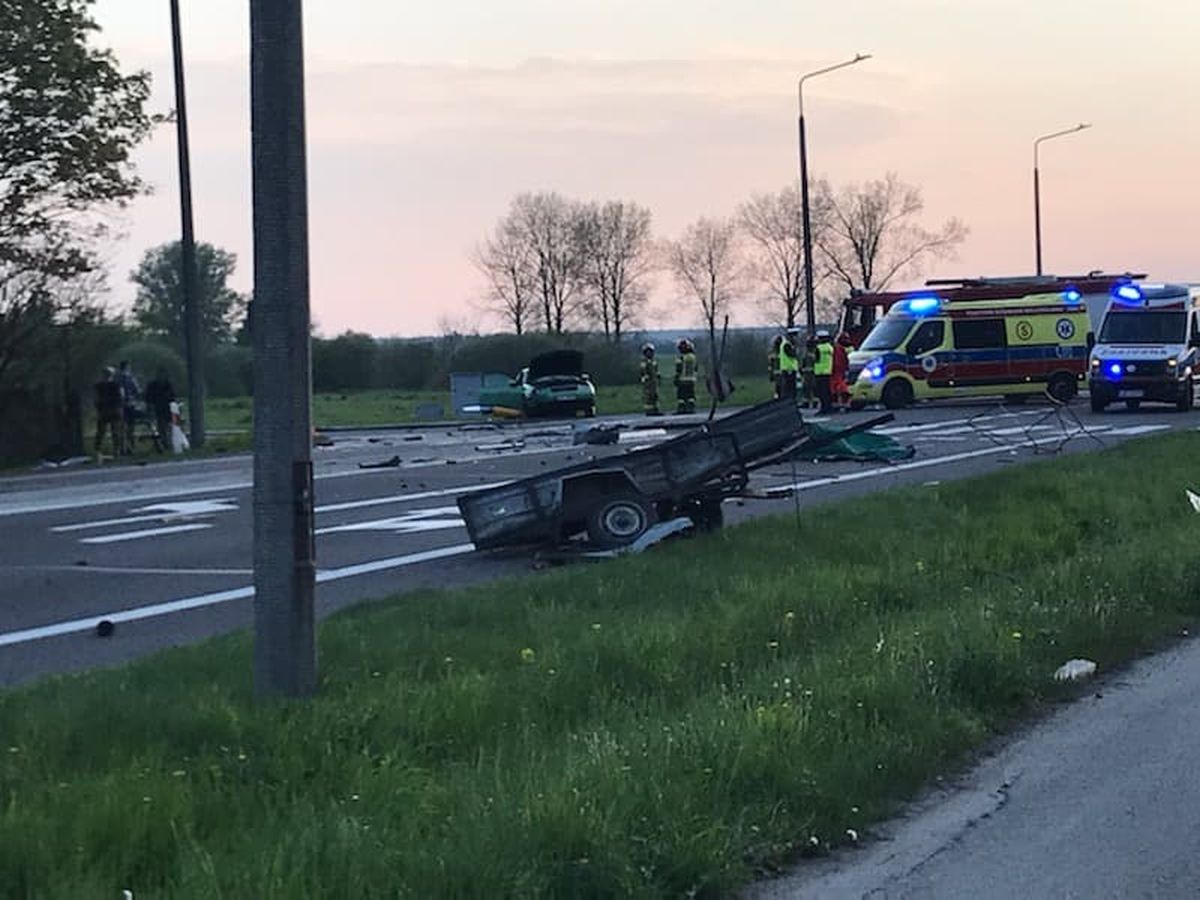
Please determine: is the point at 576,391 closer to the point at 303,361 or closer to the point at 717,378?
the point at 717,378

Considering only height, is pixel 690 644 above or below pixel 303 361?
below

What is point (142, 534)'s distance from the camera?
17484mm

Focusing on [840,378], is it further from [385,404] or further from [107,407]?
[385,404]

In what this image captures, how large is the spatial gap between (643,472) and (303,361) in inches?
275

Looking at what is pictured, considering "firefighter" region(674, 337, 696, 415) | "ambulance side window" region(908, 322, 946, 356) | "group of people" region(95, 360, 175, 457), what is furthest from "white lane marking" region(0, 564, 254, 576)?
"ambulance side window" region(908, 322, 946, 356)

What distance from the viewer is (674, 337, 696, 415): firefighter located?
3994cm

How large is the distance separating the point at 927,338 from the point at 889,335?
906mm

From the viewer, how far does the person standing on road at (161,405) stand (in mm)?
32781

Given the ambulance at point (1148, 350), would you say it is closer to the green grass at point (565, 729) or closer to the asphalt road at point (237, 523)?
the asphalt road at point (237, 523)

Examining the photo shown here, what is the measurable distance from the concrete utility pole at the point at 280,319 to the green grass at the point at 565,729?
67cm

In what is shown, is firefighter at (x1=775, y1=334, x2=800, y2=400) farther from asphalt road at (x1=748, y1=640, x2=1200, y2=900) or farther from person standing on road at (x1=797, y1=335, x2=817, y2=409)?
asphalt road at (x1=748, y1=640, x2=1200, y2=900)

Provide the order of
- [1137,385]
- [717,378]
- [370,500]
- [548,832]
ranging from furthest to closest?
[1137,385], [370,500], [717,378], [548,832]

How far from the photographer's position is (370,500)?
20.6 metres

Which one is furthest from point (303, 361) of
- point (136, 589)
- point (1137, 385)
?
point (1137, 385)
